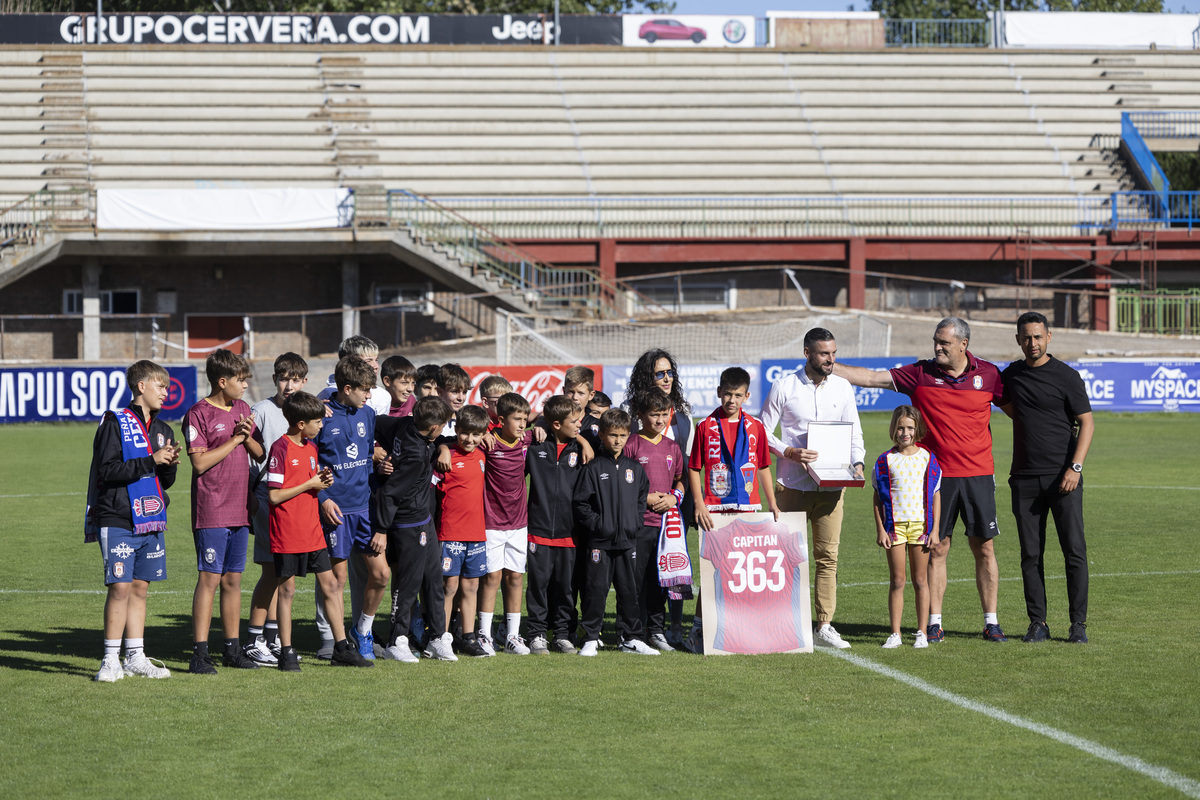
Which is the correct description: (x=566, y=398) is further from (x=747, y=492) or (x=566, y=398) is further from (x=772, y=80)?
(x=772, y=80)

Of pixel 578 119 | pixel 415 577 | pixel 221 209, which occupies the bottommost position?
pixel 415 577

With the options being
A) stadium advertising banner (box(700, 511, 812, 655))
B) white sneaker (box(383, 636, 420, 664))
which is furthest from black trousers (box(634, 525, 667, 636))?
white sneaker (box(383, 636, 420, 664))

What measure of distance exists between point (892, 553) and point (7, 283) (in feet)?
104

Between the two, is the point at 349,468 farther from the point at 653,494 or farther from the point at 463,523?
the point at 653,494

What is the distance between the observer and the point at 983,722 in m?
6.53

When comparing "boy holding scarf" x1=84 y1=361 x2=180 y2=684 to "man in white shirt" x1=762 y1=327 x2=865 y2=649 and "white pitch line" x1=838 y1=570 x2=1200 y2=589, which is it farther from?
"white pitch line" x1=838 y1=570 x2=1200 y2=589

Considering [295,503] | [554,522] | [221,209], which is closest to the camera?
[295,503]

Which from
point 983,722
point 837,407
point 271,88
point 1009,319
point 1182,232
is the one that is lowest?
point 983,722

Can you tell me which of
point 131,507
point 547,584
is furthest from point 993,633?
point 131,507

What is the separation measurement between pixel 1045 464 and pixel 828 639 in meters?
1.92

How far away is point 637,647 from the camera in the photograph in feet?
27.3

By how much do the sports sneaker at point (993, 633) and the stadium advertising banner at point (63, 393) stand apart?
70.2 ft

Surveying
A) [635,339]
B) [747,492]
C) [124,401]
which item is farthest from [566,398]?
[635,339]

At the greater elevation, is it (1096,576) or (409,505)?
(409,505)
